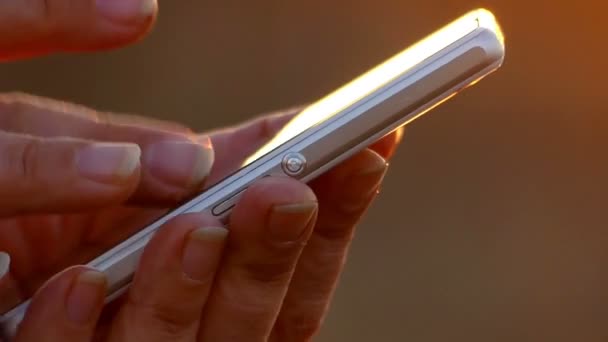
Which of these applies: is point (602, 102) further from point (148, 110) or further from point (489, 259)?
point (148, 110)

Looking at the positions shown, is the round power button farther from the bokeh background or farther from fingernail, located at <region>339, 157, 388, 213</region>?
the bokeh background

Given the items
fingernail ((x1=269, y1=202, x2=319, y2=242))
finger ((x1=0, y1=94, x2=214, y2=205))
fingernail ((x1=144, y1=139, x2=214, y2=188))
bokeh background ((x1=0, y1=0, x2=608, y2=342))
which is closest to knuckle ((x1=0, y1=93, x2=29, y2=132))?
Result: finger ((x1=0, y1=94, x2=214, y2=205))

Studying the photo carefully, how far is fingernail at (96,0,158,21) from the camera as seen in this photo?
352mm

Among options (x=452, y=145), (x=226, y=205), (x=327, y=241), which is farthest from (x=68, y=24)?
(x=452, y=145)

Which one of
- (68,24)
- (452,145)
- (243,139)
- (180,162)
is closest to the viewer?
(68,24)

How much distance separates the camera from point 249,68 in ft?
2.99

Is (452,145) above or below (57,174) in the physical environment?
above

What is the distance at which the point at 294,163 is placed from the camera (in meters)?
0.41

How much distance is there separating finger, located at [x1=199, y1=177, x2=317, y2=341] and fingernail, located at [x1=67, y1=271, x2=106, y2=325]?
7 cm

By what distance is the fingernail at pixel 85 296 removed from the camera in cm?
42

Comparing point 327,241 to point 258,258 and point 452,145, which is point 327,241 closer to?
point 258,258

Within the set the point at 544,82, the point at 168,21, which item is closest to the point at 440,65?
the point at 544,82

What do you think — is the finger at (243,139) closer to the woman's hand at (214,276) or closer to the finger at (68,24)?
the woman's hand at (214,276)

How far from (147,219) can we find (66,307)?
10 centimetres
